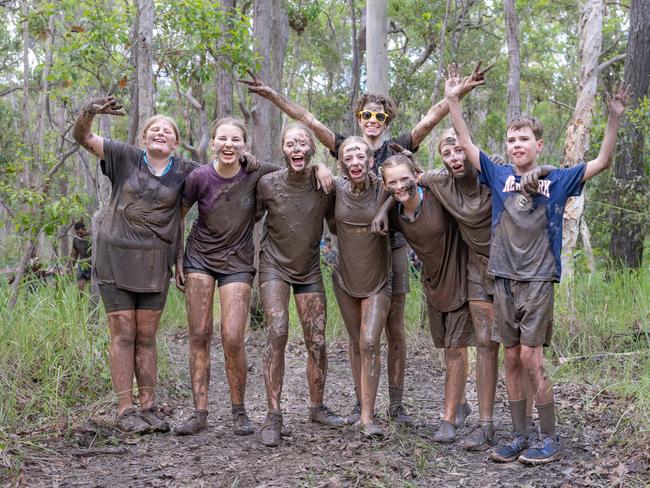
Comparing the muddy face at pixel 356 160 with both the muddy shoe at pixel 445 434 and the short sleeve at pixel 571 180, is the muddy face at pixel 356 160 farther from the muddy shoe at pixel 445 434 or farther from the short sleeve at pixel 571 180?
the muddy shoe at pixel 445 434

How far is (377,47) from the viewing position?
883 centimetres

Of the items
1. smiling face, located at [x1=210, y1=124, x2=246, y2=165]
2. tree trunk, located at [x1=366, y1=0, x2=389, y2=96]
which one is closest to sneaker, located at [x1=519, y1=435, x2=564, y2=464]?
smiling face, located at [x1=210, y1=124, x2=246, y2=165]

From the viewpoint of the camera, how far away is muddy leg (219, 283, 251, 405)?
16.9 ft

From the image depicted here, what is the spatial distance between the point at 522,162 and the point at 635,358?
2708 mm

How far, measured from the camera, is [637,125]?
8531mm

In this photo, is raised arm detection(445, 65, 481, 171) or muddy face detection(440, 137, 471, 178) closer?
raised arm detection(445, 65, 481, 171)

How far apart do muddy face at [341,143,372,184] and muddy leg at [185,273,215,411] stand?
4.32 ft

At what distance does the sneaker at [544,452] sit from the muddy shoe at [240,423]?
198 centimetres

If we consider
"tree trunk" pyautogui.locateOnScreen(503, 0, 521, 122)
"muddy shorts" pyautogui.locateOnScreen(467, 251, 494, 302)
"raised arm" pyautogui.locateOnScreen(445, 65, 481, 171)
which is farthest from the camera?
"tree trunk" pyautogui.locateOnScreen(503, 0, 521, 122)

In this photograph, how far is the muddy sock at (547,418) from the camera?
4.56 metres

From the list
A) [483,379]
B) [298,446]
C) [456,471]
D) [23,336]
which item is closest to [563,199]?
[483,379]

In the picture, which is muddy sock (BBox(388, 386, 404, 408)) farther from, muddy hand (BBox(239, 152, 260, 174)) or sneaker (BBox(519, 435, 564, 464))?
muddy hand (BBox(239, 152, 260, 174))

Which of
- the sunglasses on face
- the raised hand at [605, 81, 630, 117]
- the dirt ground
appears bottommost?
the dirt ground

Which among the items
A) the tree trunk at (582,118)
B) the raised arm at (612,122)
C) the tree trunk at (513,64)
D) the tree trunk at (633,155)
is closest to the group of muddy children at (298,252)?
the raised arm at (612,122)
